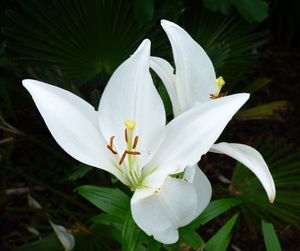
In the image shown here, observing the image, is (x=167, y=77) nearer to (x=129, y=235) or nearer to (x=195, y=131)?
(x=195, y=131)

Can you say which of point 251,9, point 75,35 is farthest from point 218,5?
point 75,35

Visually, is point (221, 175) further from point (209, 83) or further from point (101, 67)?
point (209, 83)

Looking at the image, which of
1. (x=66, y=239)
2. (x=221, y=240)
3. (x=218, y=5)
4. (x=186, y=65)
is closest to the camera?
(x=186, y=65)

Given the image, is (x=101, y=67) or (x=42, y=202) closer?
(x=101, y=67)

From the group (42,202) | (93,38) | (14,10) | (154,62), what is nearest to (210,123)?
(154,62)

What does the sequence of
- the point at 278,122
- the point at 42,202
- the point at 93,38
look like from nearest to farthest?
the point at 93,38 < the point at 42,202 < the point at 278,122

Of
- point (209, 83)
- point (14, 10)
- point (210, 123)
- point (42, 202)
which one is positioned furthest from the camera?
point (42, 202)

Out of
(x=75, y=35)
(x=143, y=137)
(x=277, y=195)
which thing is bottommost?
(x=277, y=195)
